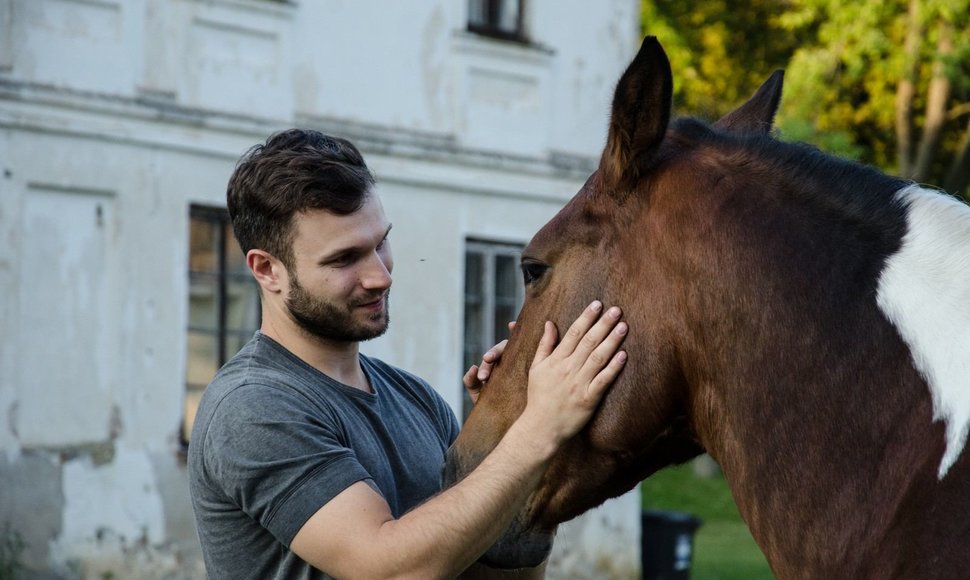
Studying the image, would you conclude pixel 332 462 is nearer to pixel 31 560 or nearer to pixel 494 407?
pixel 494 407

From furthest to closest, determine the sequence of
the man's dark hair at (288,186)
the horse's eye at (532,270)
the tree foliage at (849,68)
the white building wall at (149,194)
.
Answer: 1. the tree foliage at (849,68)
2. the white building wall at (149,194)
3. the man's dark hair at (288,186)
4. the horse's eye at (532,270)

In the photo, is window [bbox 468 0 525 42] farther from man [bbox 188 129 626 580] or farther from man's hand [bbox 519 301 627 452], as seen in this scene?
man's hand [bbox 519 301 627 452]

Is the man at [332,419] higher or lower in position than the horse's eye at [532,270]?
lower

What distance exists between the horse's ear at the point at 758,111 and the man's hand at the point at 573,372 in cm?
56

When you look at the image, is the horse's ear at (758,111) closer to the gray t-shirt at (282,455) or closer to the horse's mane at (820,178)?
the horse's mane at (820,178)

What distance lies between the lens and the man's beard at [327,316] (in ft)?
10.9

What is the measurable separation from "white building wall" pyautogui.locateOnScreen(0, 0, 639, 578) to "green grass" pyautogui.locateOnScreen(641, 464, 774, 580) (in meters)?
3.30

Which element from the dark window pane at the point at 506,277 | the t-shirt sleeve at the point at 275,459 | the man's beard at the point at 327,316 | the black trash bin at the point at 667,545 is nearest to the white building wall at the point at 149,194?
the dark window pane at the point at 506,277

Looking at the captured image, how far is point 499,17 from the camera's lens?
12.4 meters

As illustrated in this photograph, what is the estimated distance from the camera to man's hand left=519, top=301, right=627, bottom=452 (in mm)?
2764

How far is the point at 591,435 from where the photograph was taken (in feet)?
9.46

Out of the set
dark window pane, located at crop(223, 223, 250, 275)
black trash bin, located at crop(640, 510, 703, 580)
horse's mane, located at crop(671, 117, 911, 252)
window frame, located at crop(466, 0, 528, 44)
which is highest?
window frame, located at crop(466, 0, 528, 44)

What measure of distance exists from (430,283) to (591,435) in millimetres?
8658

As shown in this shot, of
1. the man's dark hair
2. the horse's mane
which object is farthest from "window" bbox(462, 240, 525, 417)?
the horse's mane
